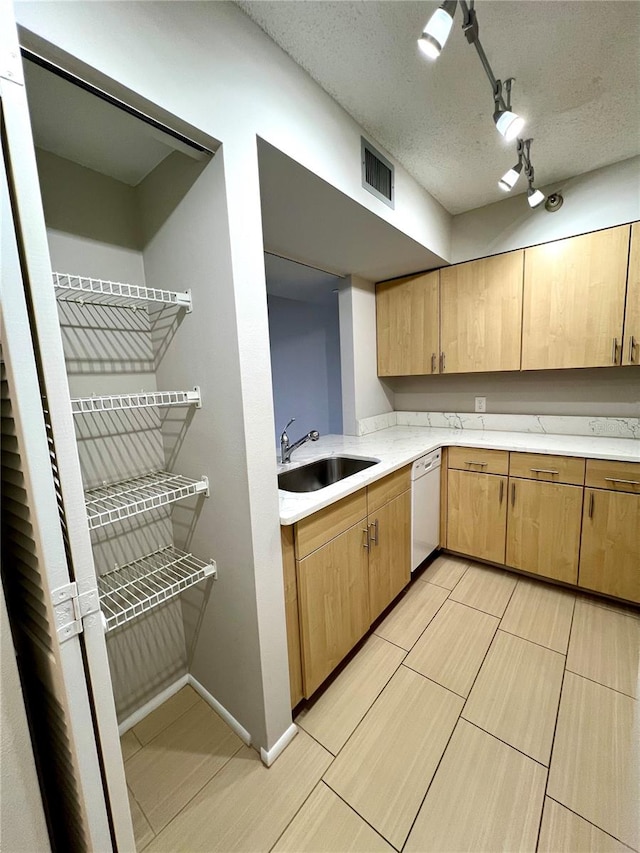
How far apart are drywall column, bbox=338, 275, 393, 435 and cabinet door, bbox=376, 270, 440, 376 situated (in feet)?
0.28

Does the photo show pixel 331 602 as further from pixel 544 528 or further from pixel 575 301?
pixel 575 301

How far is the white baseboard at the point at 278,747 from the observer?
4.15ft

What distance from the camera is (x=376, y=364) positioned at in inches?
115

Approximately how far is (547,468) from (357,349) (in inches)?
60.0

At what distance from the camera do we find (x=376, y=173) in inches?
63.0

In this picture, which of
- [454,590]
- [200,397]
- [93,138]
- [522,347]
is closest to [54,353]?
[200,397]

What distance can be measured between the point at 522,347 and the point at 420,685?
2.07 metres

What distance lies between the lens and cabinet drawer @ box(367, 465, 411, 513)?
1.71 metres

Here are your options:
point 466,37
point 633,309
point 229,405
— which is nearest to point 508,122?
point 466,37

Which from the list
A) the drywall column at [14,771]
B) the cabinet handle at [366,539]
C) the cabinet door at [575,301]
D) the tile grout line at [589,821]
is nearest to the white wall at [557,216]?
the cabinet door at [575,301]

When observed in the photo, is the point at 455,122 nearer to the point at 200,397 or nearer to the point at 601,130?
the point at 601,130

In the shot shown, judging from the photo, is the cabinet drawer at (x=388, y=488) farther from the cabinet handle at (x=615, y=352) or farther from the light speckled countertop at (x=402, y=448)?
the cabinet handle at (x=615, y=352)

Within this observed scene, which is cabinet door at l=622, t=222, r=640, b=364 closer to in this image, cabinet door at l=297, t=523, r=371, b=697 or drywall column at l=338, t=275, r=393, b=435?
drywall column at l=338, t=275, r=393, b=435

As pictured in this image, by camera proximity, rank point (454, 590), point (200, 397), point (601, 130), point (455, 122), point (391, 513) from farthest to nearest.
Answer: point (454, 590) → point (391, 513) → point (601, 130) → point (455, 122) → point (200, 397)
